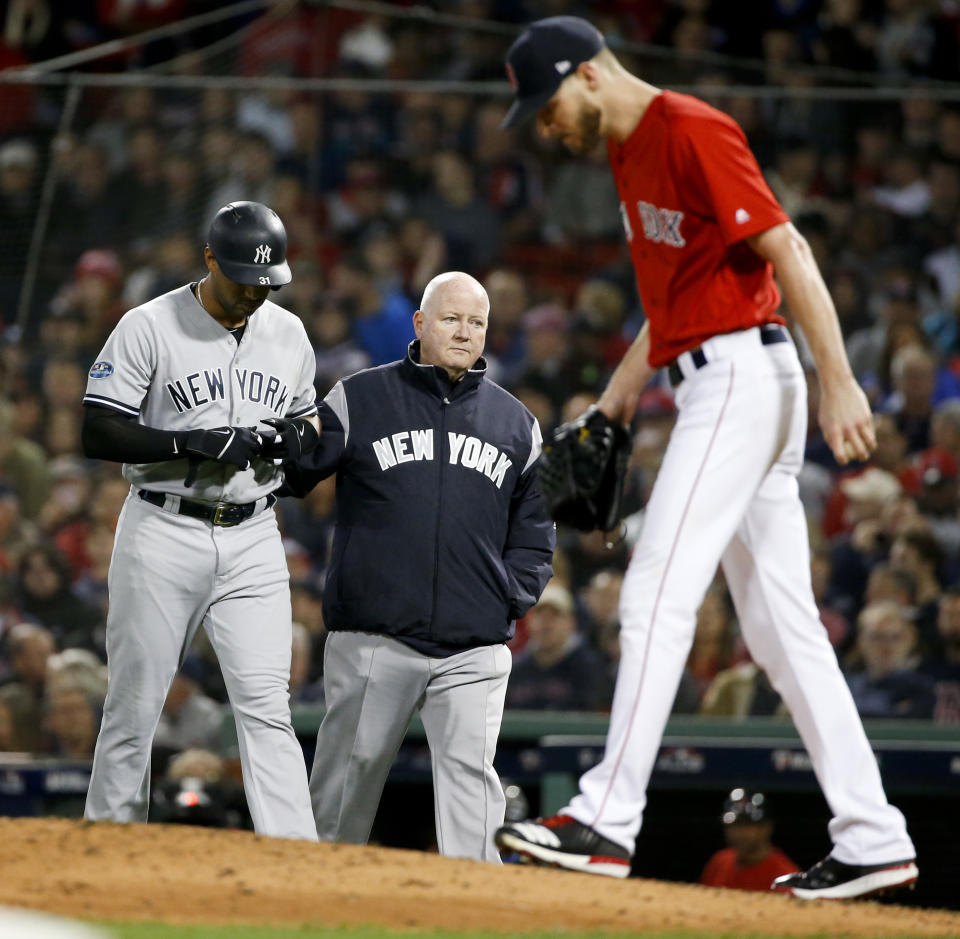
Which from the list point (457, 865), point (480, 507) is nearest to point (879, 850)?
point (457, 865)

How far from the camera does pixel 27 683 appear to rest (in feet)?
23.7

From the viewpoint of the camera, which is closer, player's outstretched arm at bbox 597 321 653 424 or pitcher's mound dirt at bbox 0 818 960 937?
pitcher's mound dirt at bbox 0 818 960 937

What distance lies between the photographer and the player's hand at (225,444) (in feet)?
12.8

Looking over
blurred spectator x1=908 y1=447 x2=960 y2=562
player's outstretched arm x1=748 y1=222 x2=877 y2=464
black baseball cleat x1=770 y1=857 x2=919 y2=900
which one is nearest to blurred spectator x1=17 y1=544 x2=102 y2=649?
blurred spectator x1=908 y1=447 x2=960 y2=562

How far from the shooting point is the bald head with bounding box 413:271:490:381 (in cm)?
441

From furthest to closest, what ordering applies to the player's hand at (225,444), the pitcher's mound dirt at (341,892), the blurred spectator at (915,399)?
the blurred spectator at (915,399) → the player's hand at (225,444) → the pitcher's mound dirt at (341,892)

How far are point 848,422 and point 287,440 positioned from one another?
159cm

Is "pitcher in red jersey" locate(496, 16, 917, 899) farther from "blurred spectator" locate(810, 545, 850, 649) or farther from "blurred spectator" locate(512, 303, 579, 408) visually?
"blurred spectator" locate(512, 303, 579, 408)

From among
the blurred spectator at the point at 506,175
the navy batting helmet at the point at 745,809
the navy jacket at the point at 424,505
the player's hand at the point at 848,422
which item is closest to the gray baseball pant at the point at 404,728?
the navy jacket at the point at 424,505

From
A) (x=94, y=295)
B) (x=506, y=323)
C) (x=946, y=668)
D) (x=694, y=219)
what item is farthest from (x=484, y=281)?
(x=694, y=219)

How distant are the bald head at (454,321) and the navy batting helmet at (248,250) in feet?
1.71

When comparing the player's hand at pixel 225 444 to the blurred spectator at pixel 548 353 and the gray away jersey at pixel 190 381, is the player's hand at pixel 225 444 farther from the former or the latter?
the blurred spectator at pixel 548 353

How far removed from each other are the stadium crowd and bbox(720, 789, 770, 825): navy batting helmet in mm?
872

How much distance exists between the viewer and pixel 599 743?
20.3 ft
